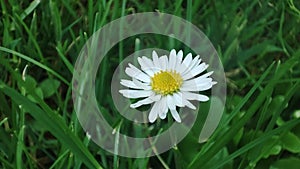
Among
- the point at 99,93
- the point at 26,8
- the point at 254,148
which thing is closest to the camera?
the point at 254,148

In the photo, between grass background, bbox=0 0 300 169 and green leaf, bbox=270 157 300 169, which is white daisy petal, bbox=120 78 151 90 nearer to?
grass background, bbox=0 0 300 169

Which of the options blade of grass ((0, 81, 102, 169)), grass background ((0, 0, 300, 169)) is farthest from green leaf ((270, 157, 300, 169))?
blade of grass ((0, 81, 102, 169))

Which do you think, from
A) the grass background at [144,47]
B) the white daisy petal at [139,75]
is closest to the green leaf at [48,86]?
the grass background at [144,47]

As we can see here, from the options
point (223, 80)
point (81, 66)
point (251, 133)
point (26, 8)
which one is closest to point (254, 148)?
point (251, 133)

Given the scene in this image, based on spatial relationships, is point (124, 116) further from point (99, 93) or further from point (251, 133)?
point (251, 133)

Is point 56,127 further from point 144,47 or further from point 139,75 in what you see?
point 144,47

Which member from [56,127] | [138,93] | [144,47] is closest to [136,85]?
[138,93]
